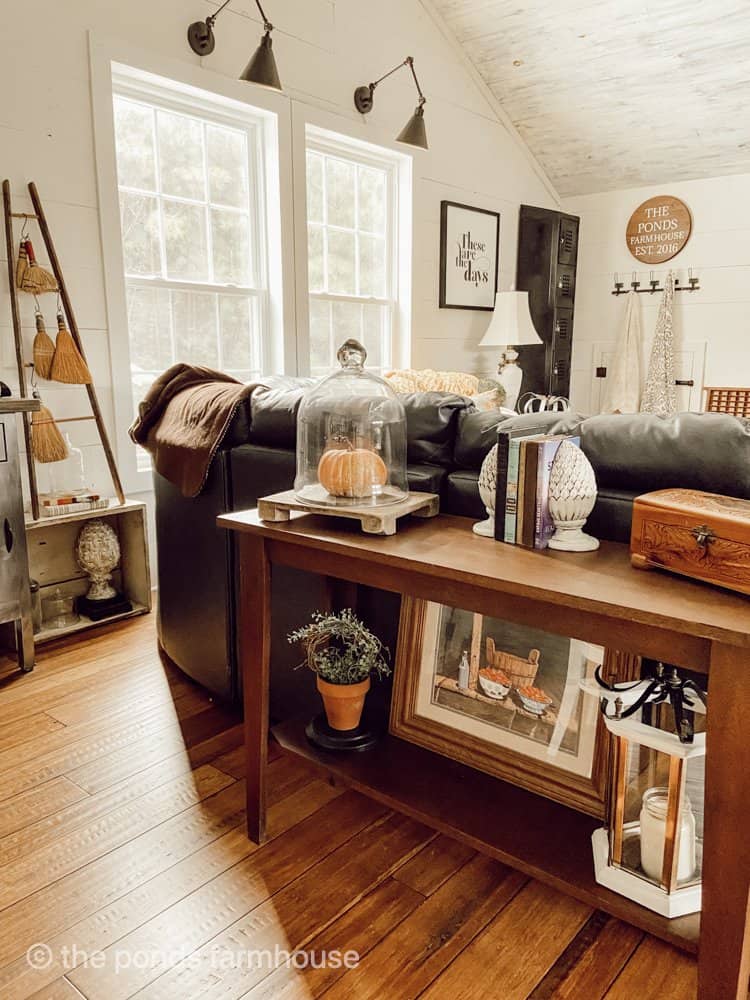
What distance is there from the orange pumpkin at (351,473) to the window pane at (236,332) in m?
2.30

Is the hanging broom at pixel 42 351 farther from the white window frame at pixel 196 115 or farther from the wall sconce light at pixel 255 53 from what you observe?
the wall sconce light at pixel 255 53

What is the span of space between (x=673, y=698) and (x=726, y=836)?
24 cm

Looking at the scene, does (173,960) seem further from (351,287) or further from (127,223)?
(351,287)

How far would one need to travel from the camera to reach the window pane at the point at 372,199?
13.6 feet

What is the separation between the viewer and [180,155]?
3.26m

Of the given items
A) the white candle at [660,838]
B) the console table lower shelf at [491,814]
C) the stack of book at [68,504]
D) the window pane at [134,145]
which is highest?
the window pane at [134,145]

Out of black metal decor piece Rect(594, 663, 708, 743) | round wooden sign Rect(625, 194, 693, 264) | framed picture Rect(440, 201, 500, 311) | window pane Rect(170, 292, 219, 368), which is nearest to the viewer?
black metal decor piece Rect(594, 663, 708, 743)

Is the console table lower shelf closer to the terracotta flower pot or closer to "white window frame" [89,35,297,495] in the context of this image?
the terracotta flower pot

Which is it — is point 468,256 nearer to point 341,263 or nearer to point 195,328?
point 341,263

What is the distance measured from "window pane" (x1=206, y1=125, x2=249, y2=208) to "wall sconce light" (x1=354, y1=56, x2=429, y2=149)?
0.77 metres

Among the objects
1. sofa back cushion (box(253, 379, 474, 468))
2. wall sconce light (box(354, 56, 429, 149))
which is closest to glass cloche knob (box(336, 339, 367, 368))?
sofa back cushion (box(253, 379, 474, 468))

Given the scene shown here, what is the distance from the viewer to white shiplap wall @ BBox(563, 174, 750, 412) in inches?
195

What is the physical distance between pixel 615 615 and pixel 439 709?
29.7 inches

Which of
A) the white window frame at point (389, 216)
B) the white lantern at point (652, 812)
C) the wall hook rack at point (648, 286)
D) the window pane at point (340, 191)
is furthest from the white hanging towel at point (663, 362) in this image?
the white lantern at point (652, 812)
